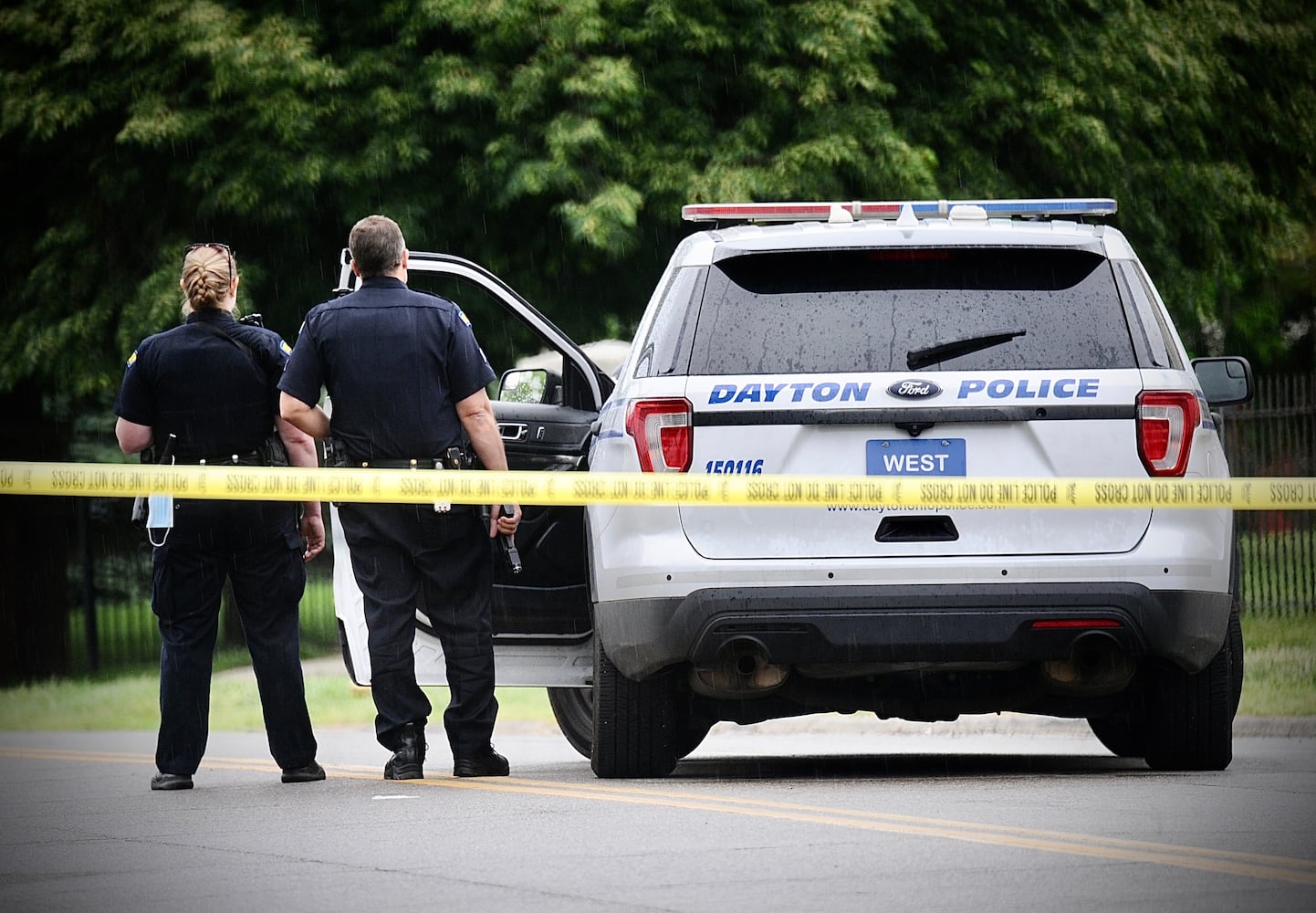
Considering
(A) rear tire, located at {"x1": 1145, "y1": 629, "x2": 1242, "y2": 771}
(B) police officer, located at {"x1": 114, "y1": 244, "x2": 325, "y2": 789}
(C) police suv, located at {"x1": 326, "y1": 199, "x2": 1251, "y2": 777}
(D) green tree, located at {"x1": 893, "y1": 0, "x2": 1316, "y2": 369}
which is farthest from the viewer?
(D) green tree, located at {"x1": 893, "y1": 0, "x2": 1316, "y2": 369}

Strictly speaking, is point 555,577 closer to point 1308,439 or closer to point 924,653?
point 924,653

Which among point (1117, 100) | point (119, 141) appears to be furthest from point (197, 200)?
point (1117, 100)

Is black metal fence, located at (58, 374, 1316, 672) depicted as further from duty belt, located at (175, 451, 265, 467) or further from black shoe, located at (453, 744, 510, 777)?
duty belt, located at (175, 451, 265, 467)

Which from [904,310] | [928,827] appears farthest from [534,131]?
[928,827]

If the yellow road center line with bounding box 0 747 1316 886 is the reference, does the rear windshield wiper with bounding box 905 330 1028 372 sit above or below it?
above

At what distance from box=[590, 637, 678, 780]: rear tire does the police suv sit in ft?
0.07

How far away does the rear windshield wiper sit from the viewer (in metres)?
6.68

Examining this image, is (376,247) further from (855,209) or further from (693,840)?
(693,840)

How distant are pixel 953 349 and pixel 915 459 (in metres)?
0.37

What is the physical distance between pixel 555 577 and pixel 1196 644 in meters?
2.54

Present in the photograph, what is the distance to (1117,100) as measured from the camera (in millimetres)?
16328

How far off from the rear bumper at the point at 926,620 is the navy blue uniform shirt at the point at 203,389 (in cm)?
195

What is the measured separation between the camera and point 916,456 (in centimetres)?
663

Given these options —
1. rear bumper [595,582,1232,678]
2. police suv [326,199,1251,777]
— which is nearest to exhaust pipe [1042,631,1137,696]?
police suv [326,199,1251,777]
